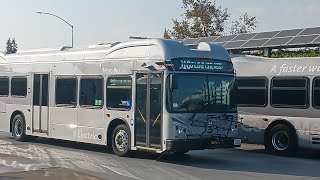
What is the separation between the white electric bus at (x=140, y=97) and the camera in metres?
13.9

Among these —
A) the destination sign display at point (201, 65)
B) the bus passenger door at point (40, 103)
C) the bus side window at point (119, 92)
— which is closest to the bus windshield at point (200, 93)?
the destination sign display at point (201, 65)

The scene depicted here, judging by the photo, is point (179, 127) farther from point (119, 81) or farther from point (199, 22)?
point (199, 22)

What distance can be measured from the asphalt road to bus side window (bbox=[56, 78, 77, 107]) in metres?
1.48

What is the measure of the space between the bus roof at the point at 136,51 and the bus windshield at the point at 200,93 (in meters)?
0.63

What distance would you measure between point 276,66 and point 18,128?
9.37m

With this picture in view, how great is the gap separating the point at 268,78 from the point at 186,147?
4889 millimetres

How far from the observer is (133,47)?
50.6ft

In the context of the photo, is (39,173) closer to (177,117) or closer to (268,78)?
(177,117)

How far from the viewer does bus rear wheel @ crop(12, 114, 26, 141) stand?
19.5m

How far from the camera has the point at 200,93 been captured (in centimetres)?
1430

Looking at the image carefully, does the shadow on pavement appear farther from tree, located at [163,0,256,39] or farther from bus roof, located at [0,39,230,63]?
tree, located at [163,0,256,39]

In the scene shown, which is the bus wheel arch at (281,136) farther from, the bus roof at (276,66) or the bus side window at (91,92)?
the bus side window at (91,92)

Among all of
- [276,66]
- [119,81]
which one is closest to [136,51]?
[119,81]

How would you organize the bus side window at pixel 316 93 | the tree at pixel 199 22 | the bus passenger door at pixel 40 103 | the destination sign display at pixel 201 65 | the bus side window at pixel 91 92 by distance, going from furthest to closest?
the tree at pixel 199 22
the bus passenger door at pixel 40 103
the bus side window at pixel 91 92
the bus side window at pixel 316 93
the destination sign display at pixel 201 65
